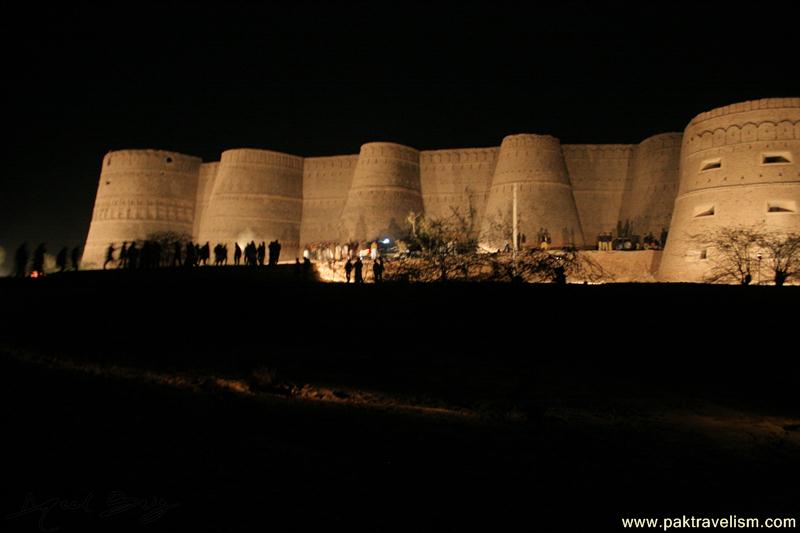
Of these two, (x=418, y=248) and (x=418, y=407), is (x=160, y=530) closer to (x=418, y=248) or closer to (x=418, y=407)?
(x=418, y=407)

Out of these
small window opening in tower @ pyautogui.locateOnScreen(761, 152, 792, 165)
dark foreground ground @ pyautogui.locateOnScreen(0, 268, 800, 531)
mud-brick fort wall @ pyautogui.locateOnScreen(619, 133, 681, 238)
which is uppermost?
mud-brick fort wall @ pyautogui.locateOnScreen(619, 133, 681, 238)

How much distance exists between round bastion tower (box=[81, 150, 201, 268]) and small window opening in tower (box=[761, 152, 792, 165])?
27558 millimetres

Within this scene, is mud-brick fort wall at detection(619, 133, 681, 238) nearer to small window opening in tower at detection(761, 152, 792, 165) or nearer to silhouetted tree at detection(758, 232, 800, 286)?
small window opening in tower at detection(761, 152, 792, 165)

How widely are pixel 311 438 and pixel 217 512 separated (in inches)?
62.8

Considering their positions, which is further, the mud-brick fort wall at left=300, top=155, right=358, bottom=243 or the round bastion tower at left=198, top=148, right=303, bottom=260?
the mud-brick fort wall at left=300, top=155, right=358, bottom=243

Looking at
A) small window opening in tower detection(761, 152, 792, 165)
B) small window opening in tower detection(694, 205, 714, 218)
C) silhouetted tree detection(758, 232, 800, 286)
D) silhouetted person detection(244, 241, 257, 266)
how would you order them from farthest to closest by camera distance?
silhouetted person detection(244, 241, 257, 266)
small window opening in tower detection(694, 205, 714, 218)
small window opening in tower detection(761, 152, 792, 165)
silhouetted tree detection(758, 232, 800, 286)

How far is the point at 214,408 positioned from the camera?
19.0ft

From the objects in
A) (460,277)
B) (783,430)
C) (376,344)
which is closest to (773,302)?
(783,430)

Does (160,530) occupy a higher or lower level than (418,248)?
lower

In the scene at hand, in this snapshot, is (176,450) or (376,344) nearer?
(176,450)

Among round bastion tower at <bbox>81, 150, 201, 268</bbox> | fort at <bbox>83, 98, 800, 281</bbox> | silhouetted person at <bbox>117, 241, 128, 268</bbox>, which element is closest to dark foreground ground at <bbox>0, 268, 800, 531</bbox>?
silhouetted person at <bbox>117, 241, 128, 268</bbox>

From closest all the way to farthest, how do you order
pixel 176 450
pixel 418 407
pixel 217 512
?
pixel 217 512, pixel 176 450, pixel 418 407

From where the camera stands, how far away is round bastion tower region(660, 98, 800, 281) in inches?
682

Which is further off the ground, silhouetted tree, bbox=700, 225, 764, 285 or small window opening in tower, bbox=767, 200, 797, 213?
small window opening in tower, bbox=767, 200, 797, 213
